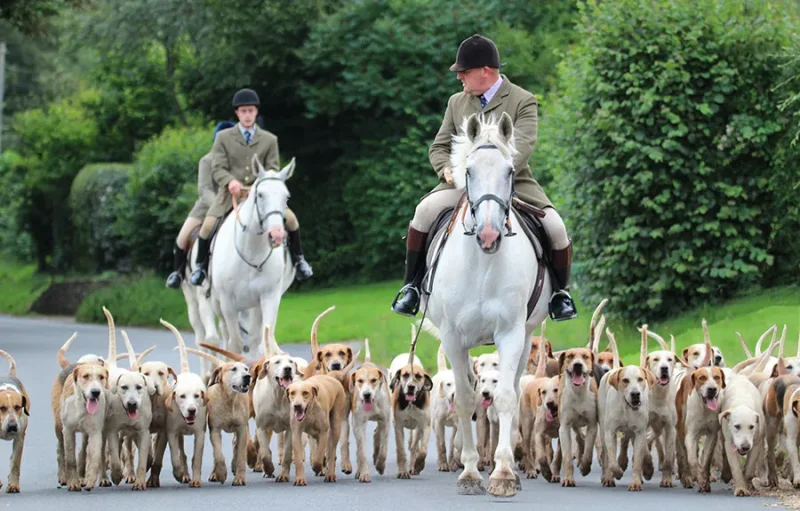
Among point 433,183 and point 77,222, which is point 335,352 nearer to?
point 433,183

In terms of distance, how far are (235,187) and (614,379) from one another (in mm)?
6108

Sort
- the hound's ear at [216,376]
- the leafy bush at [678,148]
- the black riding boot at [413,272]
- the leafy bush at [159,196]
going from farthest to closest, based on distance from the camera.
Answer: the leafy bush at [159,196] < the leafy bush at [678,148] < the hound's ear at [216,376] < the black riding boot at [413,272]

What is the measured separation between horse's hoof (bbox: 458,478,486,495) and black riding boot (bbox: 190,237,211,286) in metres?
6.94

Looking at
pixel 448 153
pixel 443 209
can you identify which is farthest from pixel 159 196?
pixel 443 209

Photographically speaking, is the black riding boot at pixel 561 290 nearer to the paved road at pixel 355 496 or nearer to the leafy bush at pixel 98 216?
the paved road at pixel 355 496

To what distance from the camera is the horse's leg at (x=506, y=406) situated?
10.7 meters

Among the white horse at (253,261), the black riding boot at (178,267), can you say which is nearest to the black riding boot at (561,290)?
the white horse at (253,261)

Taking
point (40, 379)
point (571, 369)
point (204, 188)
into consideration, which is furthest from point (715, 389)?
point (40, 379)

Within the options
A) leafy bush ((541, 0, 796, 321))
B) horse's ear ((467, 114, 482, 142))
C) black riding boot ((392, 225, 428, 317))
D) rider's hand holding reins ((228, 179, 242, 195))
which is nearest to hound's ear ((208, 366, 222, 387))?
black riding boot ((392, 225, 428, 317))

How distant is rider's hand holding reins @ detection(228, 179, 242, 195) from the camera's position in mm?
17156

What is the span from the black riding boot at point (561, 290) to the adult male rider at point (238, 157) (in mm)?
5610

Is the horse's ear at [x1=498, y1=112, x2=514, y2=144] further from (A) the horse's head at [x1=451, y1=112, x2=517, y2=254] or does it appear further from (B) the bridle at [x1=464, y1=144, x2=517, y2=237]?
(B) the bridle at [x1=464, y1=144, x2=517, y2=237]

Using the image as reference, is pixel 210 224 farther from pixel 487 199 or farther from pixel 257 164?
pixel 487 199

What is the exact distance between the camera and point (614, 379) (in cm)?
1237
